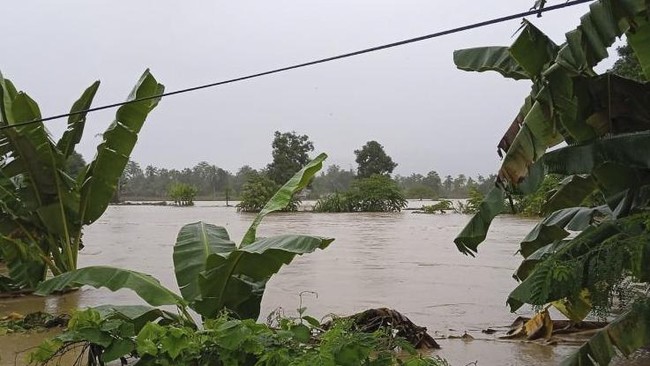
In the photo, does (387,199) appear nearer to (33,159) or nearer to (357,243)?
(357,243)

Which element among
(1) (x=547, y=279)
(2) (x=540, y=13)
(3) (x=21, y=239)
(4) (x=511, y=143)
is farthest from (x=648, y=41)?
(3) (x=21, y=239)

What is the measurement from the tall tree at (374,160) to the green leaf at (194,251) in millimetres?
39696

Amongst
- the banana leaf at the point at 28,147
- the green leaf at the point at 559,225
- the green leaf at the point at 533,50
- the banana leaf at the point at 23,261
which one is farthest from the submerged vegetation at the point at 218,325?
the banana leaf at the point at 23,261

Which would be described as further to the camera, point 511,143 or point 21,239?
point 21,239

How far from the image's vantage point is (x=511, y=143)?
135 inches

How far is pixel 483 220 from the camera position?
3764 mm

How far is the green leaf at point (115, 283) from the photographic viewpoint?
441 centimetres

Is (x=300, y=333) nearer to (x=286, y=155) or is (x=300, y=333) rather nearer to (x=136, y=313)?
A: (x=136, y=313)

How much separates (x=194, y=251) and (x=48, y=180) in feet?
10.3

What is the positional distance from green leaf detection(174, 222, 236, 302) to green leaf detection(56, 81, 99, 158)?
3024 millimetres

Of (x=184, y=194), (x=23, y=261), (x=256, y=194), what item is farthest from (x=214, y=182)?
(x=23, y=261)

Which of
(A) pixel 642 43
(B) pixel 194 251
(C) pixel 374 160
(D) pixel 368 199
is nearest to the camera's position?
(A) pixel 642 43

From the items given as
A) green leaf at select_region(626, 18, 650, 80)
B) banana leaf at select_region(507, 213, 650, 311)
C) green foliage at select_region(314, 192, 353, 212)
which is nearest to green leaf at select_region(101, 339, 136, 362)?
banana leaf at select_region(507, 213, 650, 311)

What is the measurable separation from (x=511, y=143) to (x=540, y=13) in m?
1.11
